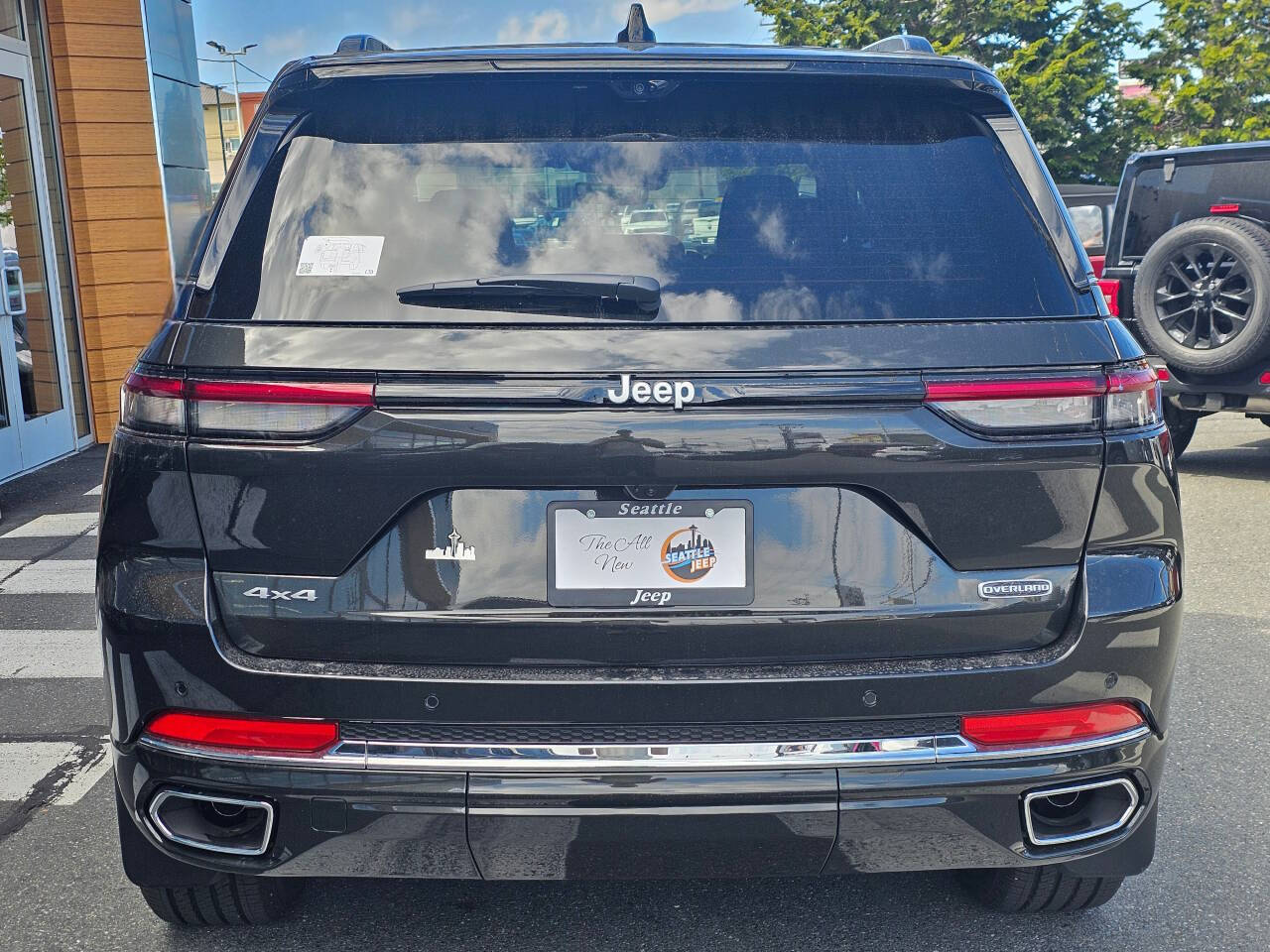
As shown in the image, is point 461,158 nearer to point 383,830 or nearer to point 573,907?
point 383,830

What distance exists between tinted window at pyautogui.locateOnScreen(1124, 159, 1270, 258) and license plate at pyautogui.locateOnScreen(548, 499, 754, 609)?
7342 millimetres

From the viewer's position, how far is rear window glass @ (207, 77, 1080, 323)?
2275mm

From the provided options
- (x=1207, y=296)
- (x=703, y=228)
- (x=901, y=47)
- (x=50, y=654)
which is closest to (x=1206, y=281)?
(x=1207, y=296)

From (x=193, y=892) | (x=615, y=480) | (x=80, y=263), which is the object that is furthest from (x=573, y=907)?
(x=80, y=263)

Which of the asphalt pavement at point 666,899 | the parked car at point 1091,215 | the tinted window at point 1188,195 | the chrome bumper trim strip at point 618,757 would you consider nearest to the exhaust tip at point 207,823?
the chrome bumper trim strip at point 618,757

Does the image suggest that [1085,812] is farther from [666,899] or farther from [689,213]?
[689,213]

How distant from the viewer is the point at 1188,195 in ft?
28.7

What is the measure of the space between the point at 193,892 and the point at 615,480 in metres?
1.39

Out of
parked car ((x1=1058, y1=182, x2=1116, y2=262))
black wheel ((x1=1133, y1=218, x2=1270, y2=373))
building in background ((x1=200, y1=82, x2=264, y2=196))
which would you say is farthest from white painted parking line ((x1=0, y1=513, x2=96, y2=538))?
building in background ((x1=200, y1=82, x2=264, y2=196))

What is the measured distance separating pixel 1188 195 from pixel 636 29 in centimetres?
694

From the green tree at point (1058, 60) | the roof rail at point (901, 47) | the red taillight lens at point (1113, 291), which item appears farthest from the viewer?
the green tree at point (1058, 60)

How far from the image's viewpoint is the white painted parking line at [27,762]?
3.80 meters

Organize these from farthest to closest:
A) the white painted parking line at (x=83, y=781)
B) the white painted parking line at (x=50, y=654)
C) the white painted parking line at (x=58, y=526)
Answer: the white painted parking line at (x=58, y=526) → the white painted parking line at (x=50, y=654) → the white painted parking line at (x=83, y=781)

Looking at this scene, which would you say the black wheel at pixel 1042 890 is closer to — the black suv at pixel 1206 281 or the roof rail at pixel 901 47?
the roof rail at pixel 901 47
